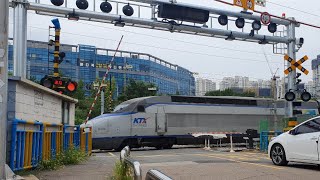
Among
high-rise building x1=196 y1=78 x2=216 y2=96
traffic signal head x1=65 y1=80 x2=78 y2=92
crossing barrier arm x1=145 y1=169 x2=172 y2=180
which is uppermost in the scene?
high-rise building x1=196 y1=78 x2=216 y2=96

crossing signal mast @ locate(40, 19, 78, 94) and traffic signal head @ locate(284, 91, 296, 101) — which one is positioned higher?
crossing signal mast @ locate(40, 19, 78, 94)

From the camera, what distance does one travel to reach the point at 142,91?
55.5m

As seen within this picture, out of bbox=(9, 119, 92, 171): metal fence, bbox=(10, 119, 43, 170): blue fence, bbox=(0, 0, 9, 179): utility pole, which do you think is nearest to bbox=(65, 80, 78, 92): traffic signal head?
bbox=(9, 119, 92, 171): metal fence

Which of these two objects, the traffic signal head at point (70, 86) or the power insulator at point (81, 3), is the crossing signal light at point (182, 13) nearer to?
the power insulator at point (81, 3)

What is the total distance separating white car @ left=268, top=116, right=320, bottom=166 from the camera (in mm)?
11781

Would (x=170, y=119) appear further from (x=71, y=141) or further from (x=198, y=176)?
(x=198, y=176)

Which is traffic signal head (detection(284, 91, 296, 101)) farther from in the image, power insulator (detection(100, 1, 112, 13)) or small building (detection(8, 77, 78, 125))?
small building (detection(8, 77, 78, 125))

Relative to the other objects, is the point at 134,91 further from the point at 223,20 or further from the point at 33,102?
the point at 33,102

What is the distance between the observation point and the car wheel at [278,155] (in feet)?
42.7

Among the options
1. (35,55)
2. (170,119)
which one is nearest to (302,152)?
(170,119)

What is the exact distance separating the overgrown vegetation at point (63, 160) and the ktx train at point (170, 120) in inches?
421

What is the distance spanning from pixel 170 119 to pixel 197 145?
4.53m

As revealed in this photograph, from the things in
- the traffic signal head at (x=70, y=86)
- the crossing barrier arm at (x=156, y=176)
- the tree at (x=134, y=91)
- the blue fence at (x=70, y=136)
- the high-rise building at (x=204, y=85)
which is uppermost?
the high-rise building at (x=204, y=85)

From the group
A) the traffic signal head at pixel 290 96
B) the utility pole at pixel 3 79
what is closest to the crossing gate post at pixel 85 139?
the traffic signal head at pixel 290 96
